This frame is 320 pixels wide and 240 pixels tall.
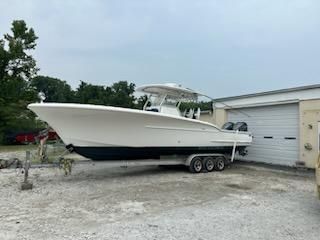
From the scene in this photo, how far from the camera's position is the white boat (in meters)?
8.58

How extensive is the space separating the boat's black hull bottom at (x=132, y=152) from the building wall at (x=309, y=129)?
2912 millimetres

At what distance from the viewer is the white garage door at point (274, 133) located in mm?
11617

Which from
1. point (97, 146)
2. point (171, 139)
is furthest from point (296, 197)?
point (97, 146)

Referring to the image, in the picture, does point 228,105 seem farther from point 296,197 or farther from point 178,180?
point 296,197

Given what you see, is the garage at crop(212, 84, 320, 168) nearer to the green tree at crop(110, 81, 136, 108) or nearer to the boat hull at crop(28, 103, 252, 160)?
the boat hull at crop(28, 103, 252, 160)

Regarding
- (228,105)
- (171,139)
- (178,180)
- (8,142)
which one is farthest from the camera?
(8,142)

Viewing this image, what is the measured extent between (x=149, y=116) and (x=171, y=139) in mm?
1254

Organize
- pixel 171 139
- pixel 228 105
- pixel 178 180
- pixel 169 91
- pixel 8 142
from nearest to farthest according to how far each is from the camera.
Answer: pixel 178 180 → pixel 171 139 → pixel 169 91 → pixel 228 105 → pixel 8 142

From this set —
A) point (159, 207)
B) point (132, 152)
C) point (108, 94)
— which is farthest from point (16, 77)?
point (159, 207)

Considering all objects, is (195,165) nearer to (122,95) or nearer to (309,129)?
(309,129)

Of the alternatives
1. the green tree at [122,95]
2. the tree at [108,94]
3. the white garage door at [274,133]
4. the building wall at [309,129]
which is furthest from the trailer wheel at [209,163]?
the tree at [108,94]

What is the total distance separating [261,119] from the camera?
1311cm

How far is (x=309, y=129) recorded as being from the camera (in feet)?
35.6

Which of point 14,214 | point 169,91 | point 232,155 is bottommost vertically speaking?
point 14,214
